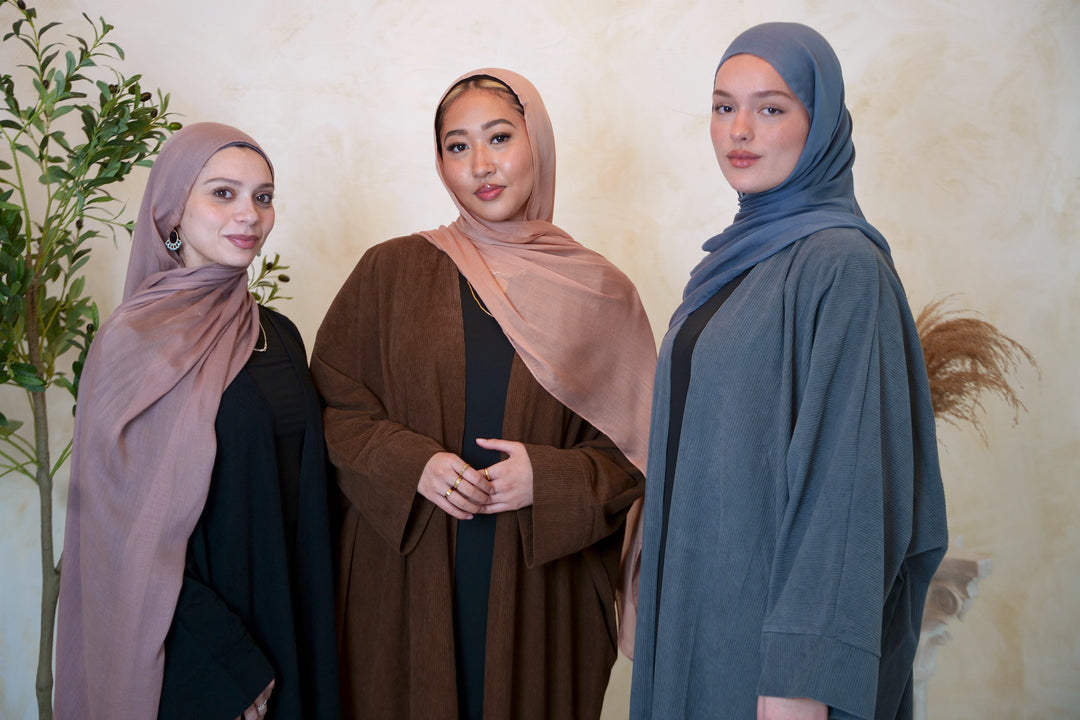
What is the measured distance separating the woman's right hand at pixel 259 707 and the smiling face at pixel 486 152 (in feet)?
3.47

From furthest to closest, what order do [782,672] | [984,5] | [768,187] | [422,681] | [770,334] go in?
[984,5] → [422,681] → [768,187] → [770,334] → [782,672]

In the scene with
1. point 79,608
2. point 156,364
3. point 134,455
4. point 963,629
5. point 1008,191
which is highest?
point 1008,191

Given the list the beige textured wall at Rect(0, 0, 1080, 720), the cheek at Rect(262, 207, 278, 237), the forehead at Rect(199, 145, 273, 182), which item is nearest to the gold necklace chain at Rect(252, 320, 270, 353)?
the cheek at Rect(262, 207, 278, 237)

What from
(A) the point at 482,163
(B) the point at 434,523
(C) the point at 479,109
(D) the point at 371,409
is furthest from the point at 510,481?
(C) the point at 479,109

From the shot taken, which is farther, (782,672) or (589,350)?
(589,350)

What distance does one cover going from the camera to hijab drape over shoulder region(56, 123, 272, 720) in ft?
5.20

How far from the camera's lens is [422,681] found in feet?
5.83

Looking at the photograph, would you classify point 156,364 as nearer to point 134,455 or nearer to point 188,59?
point 134,455

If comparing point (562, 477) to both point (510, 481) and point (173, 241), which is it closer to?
point (510, 481)

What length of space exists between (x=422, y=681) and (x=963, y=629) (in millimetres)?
2063

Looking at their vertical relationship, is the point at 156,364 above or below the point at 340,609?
above

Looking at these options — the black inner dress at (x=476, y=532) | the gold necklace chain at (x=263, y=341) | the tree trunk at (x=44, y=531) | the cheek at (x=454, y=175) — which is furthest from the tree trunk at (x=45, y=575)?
the cheek at (x=454, y=175)

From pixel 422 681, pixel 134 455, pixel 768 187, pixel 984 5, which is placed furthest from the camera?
pixel 984 5

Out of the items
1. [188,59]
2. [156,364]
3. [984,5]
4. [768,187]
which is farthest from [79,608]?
[984,5]
